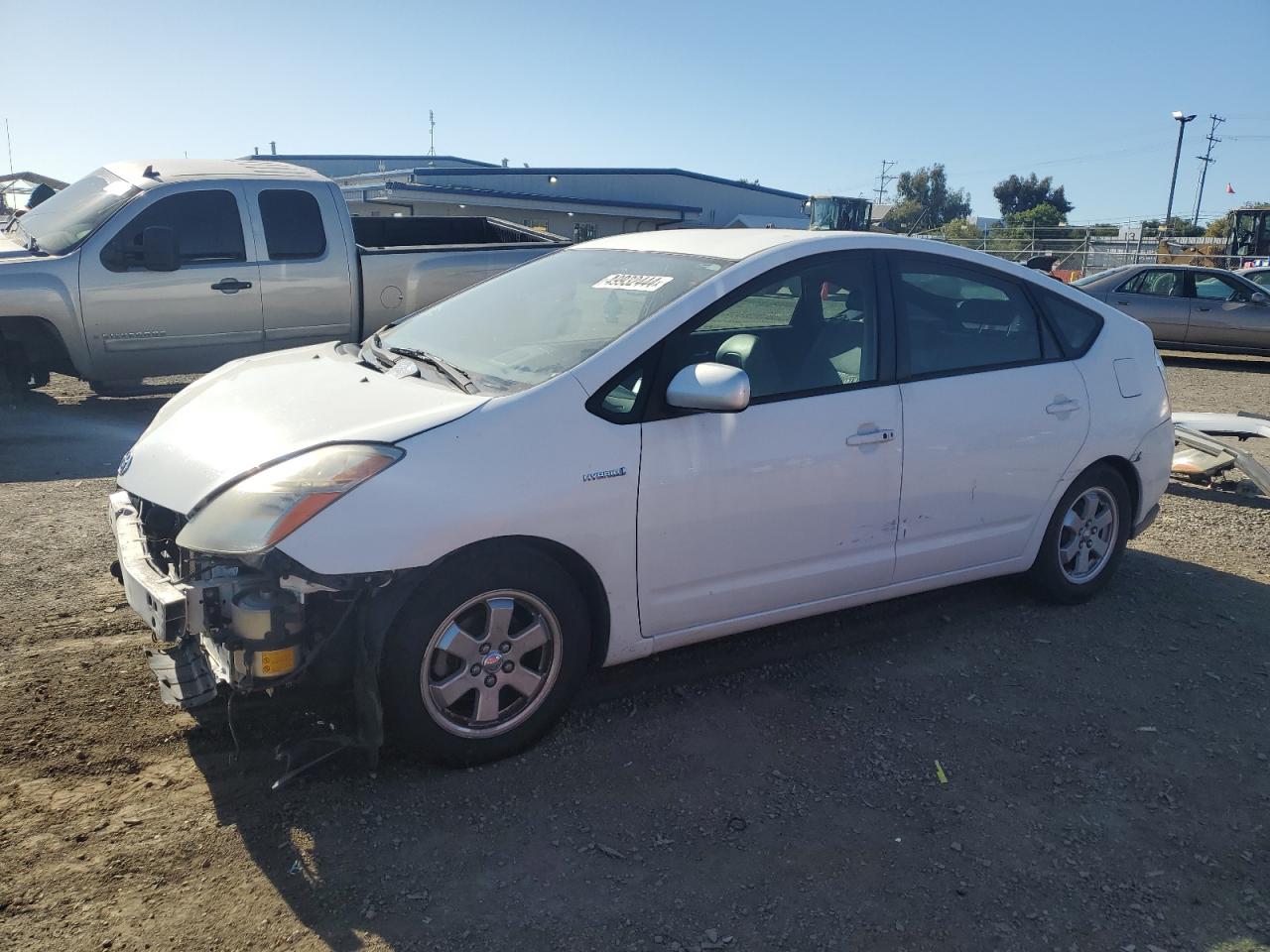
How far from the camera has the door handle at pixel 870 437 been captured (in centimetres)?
408

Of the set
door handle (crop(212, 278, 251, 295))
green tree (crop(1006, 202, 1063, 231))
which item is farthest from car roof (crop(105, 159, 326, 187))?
green tree (crop(1006, 202, 1063, 231))

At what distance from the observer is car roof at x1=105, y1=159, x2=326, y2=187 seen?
9.03 meters

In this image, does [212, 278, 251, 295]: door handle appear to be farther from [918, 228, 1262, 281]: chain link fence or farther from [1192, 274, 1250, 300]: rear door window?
[918, 228, 1262, 281]: chain link fence

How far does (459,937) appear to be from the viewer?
2707mm

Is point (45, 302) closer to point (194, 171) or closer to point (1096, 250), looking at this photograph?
point (194, 171)

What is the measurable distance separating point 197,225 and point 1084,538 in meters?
7.59

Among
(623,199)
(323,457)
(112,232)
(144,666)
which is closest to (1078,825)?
(323,457)

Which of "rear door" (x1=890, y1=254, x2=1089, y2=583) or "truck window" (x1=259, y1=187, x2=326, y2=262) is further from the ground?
"truck window" (x1=259, y1=187, x2=326, y2=262)

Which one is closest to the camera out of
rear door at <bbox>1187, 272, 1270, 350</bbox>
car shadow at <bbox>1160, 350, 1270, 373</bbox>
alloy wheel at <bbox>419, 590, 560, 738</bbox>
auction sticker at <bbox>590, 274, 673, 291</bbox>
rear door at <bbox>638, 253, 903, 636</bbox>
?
alloy wheel at <bbox>419, 590, 560, 738</bbox>

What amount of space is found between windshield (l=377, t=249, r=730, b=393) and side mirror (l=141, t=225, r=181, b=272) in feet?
15.7

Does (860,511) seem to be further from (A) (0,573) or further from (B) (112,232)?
(B) (112,232)

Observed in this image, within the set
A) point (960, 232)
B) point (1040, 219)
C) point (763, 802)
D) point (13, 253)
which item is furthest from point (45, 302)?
point (1040, 219)

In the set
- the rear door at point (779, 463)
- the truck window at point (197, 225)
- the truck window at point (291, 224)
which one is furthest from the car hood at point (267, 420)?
the truck window at point (291, 224)

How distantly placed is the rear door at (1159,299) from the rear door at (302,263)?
12.1m
